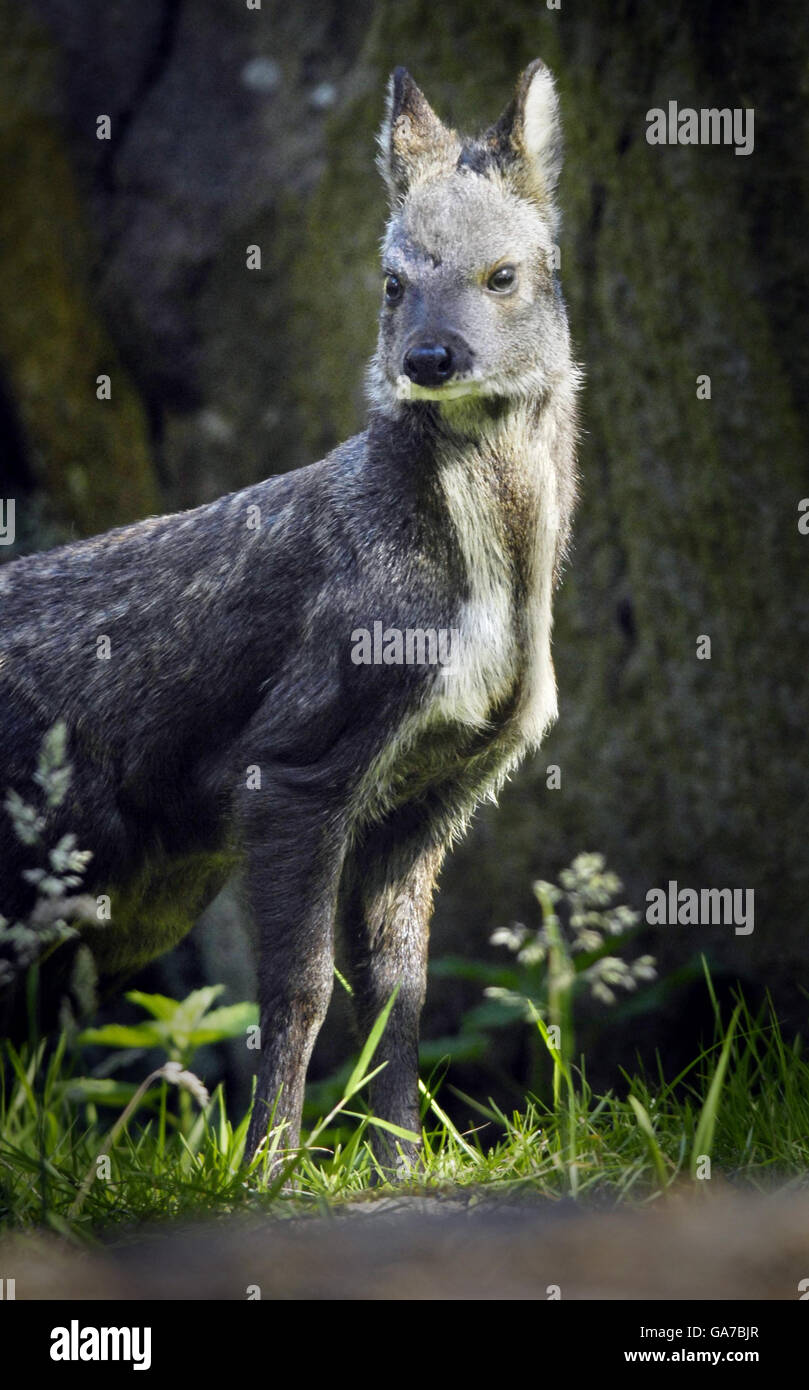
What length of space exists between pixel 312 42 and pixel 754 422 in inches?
148

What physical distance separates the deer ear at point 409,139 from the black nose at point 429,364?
106 centimetres

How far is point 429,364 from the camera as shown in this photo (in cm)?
535

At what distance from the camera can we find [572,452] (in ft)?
20.5

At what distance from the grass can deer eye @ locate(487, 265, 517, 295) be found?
2.79 m

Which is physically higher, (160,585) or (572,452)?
(572,452)

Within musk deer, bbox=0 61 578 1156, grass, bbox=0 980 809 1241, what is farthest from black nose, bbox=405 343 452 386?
grass, bbox=0 980 809 1241

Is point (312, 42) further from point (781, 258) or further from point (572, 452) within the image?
point (572, 452)

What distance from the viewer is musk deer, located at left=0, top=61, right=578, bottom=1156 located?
5.68 m

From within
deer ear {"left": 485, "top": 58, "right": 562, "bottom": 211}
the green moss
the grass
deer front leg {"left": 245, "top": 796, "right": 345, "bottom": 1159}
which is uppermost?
the green moss

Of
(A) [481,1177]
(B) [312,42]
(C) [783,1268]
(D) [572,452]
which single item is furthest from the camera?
(B) [312,42]

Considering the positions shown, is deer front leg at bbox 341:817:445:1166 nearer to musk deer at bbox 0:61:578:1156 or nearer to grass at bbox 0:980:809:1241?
musk deer at bbox 0:61:578:1156

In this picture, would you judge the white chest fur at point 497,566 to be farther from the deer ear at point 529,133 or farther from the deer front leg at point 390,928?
the deer ear at point 529,133

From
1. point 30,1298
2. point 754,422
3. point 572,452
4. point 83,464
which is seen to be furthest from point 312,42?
point 30,1298

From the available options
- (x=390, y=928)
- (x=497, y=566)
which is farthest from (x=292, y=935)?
(x=497, y=566)
